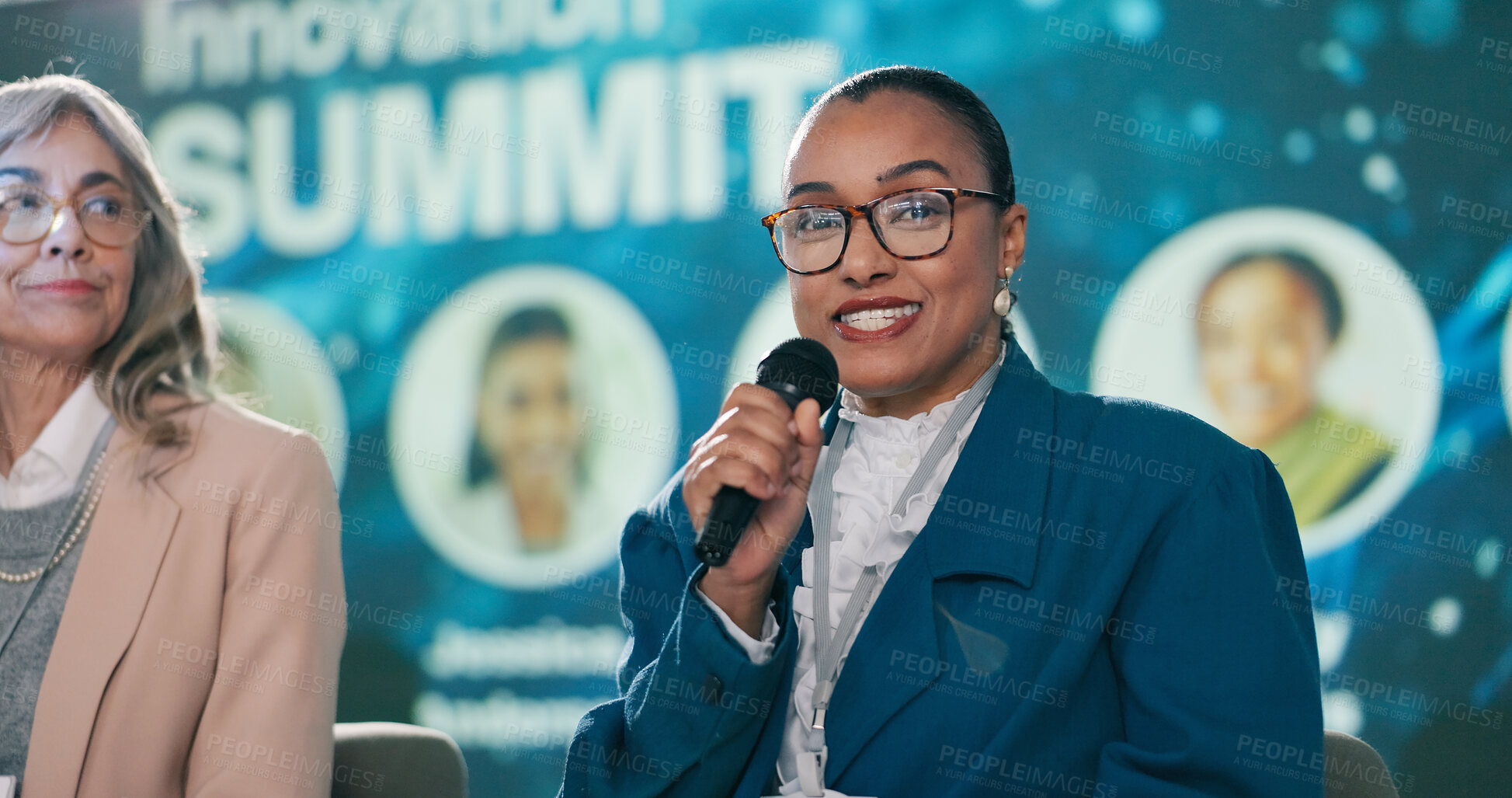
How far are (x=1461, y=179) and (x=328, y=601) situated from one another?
235cm

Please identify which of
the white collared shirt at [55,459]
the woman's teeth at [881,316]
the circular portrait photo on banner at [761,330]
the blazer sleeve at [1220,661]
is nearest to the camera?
the blazer sleeve at [1220,661]

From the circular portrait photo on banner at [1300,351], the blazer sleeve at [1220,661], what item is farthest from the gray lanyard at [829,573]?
the circular portrait photo on banner at [1300,351]

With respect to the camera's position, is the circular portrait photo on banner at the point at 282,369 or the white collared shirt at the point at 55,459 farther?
the circular portrait photo on banner at the point at 282,369

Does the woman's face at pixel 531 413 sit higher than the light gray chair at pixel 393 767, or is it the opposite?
the woman's face at pixel 531 413

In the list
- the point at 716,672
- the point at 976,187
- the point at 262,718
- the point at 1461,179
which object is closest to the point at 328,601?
the point at 262,718

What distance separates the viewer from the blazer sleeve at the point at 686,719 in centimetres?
114

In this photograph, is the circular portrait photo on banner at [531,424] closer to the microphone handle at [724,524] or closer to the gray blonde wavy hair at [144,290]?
the gray blonde wavy hair at [144,290]

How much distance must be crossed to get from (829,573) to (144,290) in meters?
1.18

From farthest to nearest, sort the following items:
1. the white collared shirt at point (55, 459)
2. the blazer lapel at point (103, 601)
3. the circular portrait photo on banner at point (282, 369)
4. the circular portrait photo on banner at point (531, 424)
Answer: the circular portrait photo on banner at point (282, 369) → the circular portrait photo on banner at point (531, 424) → the white collared shirt at point (55, 459) → the blazer lapel at point (103, 601)

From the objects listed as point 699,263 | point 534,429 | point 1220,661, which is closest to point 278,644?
point 1220,661

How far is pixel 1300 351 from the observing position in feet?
7.77

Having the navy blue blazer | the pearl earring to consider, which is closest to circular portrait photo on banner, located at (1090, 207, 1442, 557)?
the pearl earring

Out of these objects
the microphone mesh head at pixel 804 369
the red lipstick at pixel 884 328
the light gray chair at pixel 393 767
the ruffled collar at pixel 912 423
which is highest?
the red lipstick at pixel 884 328

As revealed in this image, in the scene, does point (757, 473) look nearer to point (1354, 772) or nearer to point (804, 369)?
point (804, 369)
